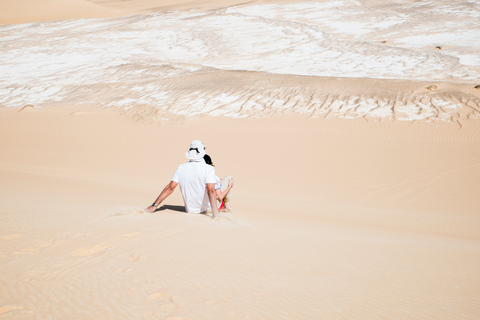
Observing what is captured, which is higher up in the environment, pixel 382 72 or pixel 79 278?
pixel 382 72

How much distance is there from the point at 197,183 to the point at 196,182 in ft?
0.06

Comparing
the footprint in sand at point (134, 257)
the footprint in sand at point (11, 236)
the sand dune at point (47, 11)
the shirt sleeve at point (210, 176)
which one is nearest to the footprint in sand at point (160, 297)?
the footprint in sand at point (134, 257)

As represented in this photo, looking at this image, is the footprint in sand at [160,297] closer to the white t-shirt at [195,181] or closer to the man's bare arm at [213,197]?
the man's bare arm at [213,197]

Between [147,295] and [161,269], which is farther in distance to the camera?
[161,269]

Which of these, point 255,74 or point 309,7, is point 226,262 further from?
point 309,7

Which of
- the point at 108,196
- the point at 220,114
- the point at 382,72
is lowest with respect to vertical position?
the point at 108,196

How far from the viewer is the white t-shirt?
5.13 m

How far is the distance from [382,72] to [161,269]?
16.4 meters

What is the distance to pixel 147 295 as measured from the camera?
2.68m

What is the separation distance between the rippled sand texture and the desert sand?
0.40ft

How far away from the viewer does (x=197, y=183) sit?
5176 mm

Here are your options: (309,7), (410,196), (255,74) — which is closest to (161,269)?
(410,196)

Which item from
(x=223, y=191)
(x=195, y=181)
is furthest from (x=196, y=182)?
(x=223, y=191)

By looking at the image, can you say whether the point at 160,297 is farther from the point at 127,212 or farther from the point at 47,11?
the point at 47,11
